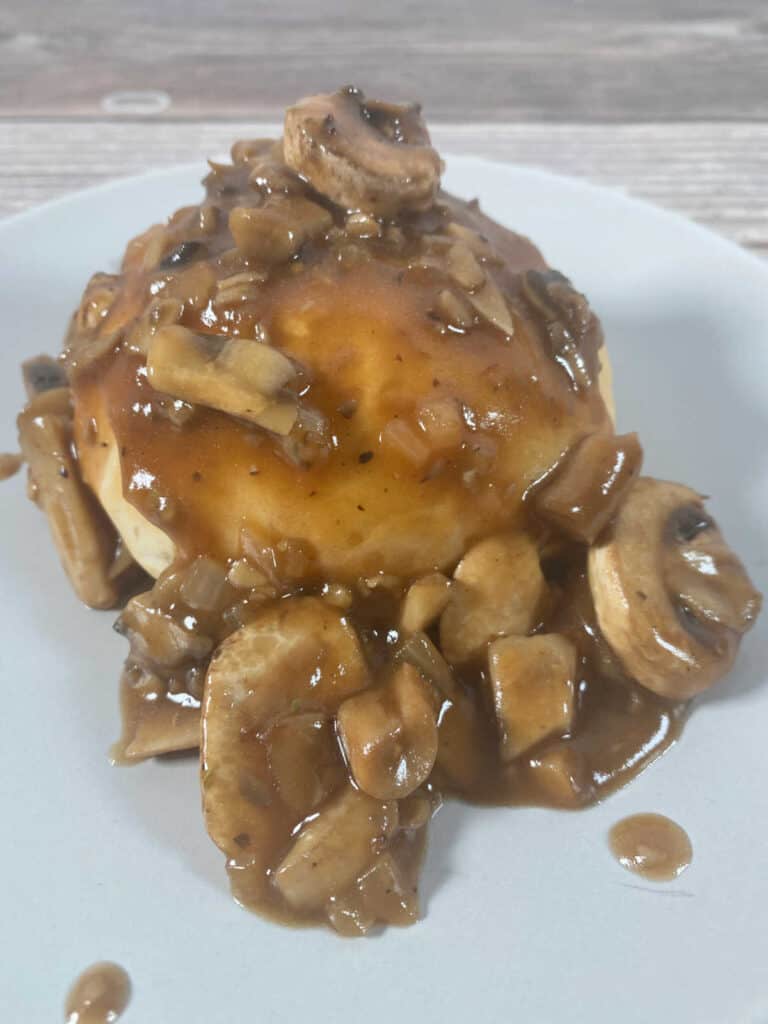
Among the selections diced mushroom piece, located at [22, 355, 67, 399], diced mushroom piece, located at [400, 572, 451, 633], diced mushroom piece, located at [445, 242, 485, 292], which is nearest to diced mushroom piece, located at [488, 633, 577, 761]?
diced mushroom piece, located at [400, 572, 451, 633]

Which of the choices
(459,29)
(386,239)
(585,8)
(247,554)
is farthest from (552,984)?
(585,8)

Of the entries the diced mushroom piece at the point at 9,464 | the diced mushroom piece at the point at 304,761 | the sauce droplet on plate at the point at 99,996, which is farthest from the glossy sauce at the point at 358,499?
the diced mushroom piece at the point at 9,464

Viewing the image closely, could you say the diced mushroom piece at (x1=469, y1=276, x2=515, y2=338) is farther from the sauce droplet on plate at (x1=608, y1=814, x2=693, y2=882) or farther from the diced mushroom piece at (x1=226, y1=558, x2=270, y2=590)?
the sauce droplet on plate at (x1=608, y1=814, x2=693, y2=882)

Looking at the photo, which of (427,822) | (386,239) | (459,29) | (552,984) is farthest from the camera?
(459,29)

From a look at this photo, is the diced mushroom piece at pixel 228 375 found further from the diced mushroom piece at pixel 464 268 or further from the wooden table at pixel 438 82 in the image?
the wooden table at pixel 438 82

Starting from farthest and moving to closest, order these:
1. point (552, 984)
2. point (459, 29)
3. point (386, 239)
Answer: point (459, 29) → point (386, 239) → point (552, 984)

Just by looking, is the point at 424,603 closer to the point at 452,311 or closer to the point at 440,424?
the point at 440,424

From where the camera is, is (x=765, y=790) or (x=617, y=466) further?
(x=617, y=466)

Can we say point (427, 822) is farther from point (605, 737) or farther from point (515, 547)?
Answer: point (515, 547)
